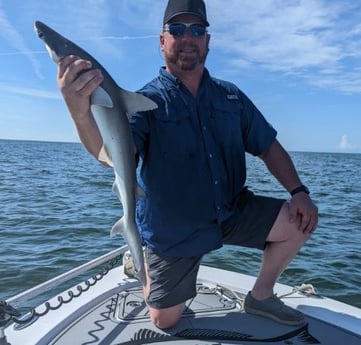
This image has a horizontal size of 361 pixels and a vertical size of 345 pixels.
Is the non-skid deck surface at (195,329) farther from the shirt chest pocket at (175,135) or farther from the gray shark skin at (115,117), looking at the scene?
the shirt chest pocket at (175,135)

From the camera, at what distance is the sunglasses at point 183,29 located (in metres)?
3.48

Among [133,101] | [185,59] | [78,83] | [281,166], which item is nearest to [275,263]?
[281,166]

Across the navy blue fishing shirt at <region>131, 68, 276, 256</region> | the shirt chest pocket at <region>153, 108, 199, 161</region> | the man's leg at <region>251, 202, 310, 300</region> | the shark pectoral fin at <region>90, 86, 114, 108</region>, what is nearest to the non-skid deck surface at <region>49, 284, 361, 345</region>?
the man's leg at <region>251, 202, 310, 300</region>

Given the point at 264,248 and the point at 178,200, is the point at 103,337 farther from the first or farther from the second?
the point at 264,248

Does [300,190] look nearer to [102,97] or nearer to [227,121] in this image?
[227,121]

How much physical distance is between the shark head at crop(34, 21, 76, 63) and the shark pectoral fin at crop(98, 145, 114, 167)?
55 centimetres

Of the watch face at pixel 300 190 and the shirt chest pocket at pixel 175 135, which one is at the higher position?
the shirt chest pocket at pixel 175 135

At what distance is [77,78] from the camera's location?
240 centimetres

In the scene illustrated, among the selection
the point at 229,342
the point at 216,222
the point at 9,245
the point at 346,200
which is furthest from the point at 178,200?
the point at 346,200

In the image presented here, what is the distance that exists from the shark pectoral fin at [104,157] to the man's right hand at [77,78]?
297 mm

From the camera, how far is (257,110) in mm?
4082

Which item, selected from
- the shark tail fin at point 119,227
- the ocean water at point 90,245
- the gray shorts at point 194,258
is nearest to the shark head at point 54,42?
the shark tail fin at point 119,227

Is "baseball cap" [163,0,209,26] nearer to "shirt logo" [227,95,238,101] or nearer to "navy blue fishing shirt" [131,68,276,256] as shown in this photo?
"navy blue fishing shirt" [131,68,276,256]

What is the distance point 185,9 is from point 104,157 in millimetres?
1458
